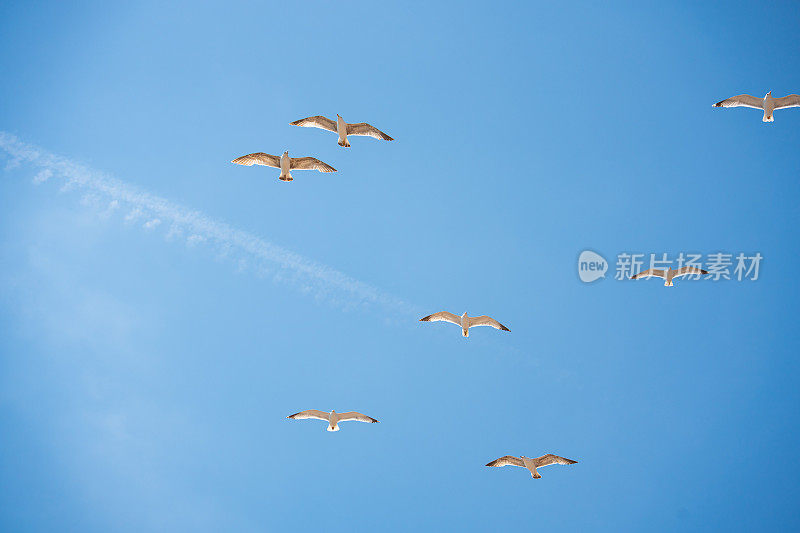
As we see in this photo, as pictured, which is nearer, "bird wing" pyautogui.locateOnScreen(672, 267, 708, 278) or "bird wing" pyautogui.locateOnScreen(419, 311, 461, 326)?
"bird wing" pyautogui.locateOnScreen(419, 311, 461, 326)

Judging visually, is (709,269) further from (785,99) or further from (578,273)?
(578,273)

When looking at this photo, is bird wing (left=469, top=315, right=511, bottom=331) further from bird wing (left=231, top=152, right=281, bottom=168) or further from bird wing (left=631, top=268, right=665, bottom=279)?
bird wing (left=231, top=152, right=281, bottom=168)

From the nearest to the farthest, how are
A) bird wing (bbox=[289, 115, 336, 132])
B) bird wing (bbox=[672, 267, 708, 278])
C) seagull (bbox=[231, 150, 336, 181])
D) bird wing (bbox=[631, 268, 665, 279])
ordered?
bird wing (bbox=[289, 115, 336, 132]) < seagull (bbox=[231, 150, 336, 181]) < bird wing (bbox=[672, 267, 708, 278]) < bird wing (bbox=[631, 268, 665, 279])

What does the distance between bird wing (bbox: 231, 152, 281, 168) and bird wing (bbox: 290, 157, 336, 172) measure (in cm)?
79

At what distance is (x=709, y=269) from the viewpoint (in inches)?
1401

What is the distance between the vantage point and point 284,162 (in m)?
30.4

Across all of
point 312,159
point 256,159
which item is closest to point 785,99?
point 312,159

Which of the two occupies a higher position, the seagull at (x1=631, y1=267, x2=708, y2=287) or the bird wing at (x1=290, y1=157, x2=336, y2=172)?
the seagull at (x1=631, y1=267, x2=708, y2=287)

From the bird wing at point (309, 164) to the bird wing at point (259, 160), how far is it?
787 millimetres

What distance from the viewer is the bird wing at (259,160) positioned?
2988 centimetres

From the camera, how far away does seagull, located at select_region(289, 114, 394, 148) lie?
96.7 feet

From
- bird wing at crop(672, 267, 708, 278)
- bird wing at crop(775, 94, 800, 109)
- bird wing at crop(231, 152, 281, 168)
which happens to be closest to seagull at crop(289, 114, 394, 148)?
bird wing at crop(231, 152, 281, 168)

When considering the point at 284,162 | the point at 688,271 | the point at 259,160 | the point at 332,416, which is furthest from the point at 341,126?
the point at 688,271

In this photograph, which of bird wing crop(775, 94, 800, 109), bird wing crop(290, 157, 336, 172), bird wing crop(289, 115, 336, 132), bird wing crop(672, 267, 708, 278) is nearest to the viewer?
bird wing crop(289, 115, 336, 132)
